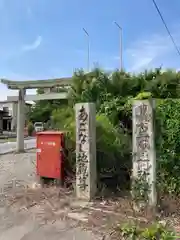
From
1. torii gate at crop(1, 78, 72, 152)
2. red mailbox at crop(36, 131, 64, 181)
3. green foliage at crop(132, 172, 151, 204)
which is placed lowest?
green foliage at crop(132, 172, 151, 204)

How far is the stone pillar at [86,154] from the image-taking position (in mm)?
6559

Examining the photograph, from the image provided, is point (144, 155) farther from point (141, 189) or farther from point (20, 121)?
point (20, 121)

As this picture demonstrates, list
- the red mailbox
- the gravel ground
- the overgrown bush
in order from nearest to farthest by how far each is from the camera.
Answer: the gravel ground → the overgrown bush → the red mailbox

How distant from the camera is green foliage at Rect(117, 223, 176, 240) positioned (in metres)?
4.27

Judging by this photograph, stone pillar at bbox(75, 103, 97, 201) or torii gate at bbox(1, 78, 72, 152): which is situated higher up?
torii gate at bbox(1, 78, 72, 152)

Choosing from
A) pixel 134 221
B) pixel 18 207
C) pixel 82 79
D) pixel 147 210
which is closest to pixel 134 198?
pixel 147 210

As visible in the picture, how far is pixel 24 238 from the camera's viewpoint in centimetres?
479

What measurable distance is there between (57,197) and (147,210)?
212 cm

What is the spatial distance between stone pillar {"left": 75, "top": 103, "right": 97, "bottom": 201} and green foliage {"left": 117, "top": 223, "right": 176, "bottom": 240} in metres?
1.93

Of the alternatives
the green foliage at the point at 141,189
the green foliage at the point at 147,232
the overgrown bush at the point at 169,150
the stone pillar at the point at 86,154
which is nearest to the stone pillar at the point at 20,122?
the stone pillar at the point at 86,154

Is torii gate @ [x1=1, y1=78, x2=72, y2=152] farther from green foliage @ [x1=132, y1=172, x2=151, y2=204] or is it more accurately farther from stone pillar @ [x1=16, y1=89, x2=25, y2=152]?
green foliage @ [x1=132, y1=172, x2=151, y2=204]

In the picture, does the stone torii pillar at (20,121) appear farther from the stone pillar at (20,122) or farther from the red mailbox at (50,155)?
the red mailbox at (50,155)

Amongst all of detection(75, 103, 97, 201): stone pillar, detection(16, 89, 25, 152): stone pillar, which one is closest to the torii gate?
detection(16, 89, 25, 152): stone pillar

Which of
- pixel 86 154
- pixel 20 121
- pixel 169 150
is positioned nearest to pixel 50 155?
pixel 86 154
